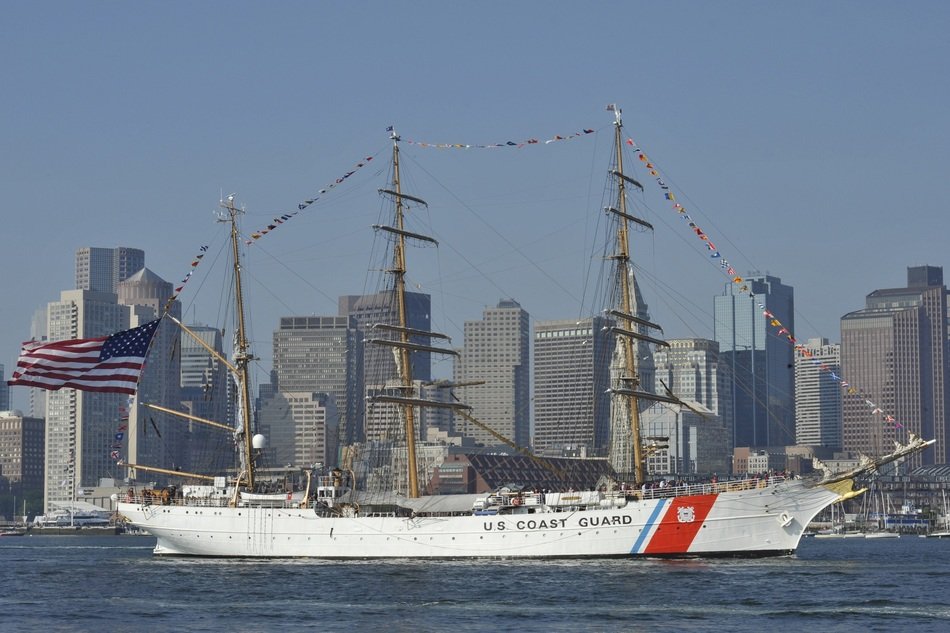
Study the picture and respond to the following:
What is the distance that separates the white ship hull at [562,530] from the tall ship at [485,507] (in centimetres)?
6

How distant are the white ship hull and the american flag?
12447 mm

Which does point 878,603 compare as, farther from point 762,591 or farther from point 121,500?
point 121,500

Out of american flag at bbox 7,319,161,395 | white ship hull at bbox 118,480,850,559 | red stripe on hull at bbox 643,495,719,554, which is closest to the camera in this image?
american flag at bbox 7,319,161,395

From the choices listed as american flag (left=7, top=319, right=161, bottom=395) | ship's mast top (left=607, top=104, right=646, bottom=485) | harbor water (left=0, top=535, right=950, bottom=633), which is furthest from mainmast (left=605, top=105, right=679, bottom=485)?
american flag (left=7, top=319, right=161, bottom=395)

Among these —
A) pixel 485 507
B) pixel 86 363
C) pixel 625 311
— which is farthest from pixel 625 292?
pixel 86 363

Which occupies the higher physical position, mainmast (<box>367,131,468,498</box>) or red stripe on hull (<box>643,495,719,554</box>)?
mainmast (<box>367,131,468,498</box>)

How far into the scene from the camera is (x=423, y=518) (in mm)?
90750

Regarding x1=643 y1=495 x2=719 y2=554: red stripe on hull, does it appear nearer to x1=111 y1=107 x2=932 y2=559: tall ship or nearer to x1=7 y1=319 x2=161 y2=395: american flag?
x1=111 y1=107 x2=932 y2=559: tall ship

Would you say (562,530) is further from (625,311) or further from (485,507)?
(625,311)

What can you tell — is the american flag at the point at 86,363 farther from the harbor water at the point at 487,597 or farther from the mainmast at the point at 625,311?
the mainmast at the point at 625,311

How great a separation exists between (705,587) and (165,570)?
107 feet

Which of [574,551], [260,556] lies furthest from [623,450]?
[260,556]

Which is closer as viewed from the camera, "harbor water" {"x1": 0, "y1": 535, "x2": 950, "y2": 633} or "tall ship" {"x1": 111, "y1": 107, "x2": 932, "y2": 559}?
"harbor water" {"x1": 0, "y1": 535, "x2": 950, "y2": 633}

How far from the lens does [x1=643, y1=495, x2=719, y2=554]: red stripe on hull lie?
8600 cm
